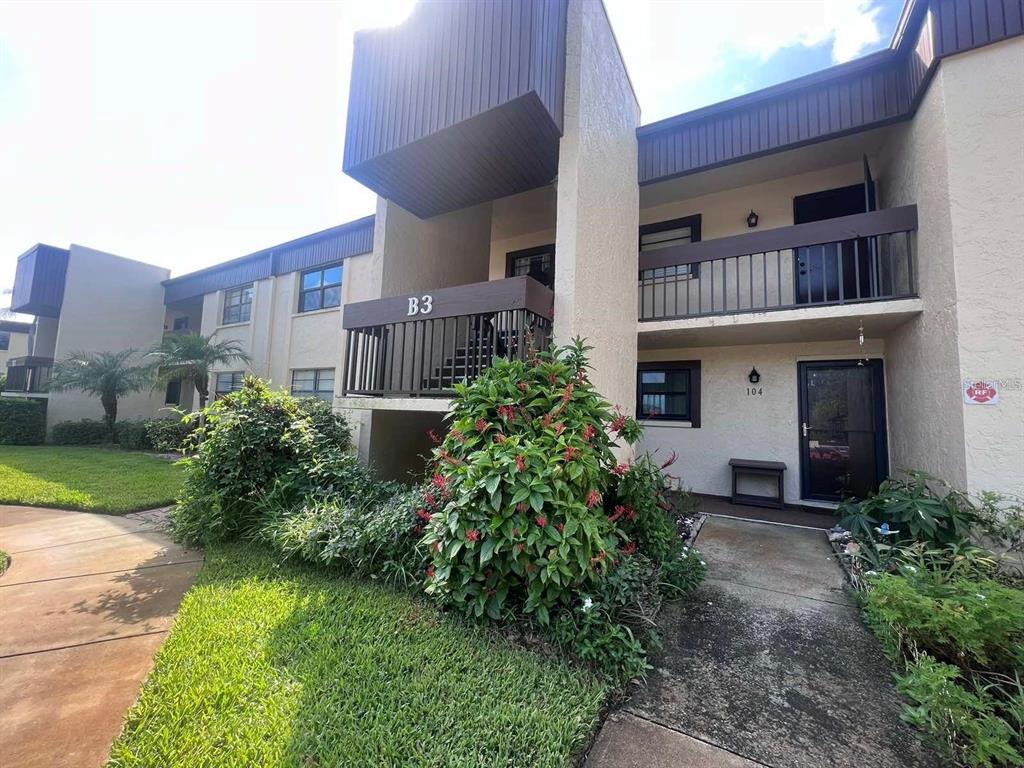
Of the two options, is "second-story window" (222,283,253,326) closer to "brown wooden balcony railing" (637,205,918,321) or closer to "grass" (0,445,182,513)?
"grass" (0,445,182,513)

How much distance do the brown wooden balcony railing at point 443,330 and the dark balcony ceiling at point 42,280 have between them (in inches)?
665

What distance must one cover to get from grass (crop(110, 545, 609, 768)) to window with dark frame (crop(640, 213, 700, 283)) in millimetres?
6357

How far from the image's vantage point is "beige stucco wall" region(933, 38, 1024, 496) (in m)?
4.00

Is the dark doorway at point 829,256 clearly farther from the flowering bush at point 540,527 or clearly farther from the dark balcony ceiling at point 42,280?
the dark balcony ceiling at point 42,280

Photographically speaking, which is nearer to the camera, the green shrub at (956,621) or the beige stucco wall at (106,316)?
the green shrub at (956,621)

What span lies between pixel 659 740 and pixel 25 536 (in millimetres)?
7187

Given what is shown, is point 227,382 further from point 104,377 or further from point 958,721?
point 958,721

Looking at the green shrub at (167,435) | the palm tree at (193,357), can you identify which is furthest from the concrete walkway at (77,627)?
the palm tree at (193,357)

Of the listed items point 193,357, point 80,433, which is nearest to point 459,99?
point 193,357

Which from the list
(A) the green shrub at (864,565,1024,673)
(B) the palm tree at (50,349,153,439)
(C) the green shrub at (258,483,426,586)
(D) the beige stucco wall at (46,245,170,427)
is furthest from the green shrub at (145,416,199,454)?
(A) the green shrub at (864,565,1024,673)

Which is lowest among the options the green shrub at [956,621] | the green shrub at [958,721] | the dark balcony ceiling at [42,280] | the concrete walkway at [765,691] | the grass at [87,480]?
the concrete walkway at [765,691]

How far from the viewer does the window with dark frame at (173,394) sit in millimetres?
16328

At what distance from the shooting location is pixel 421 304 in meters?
5.27

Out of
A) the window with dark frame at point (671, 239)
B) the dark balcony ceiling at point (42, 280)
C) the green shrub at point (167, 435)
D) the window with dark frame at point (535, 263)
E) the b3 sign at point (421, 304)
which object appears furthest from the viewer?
the dark balcony ceiling at point (42, 280)
